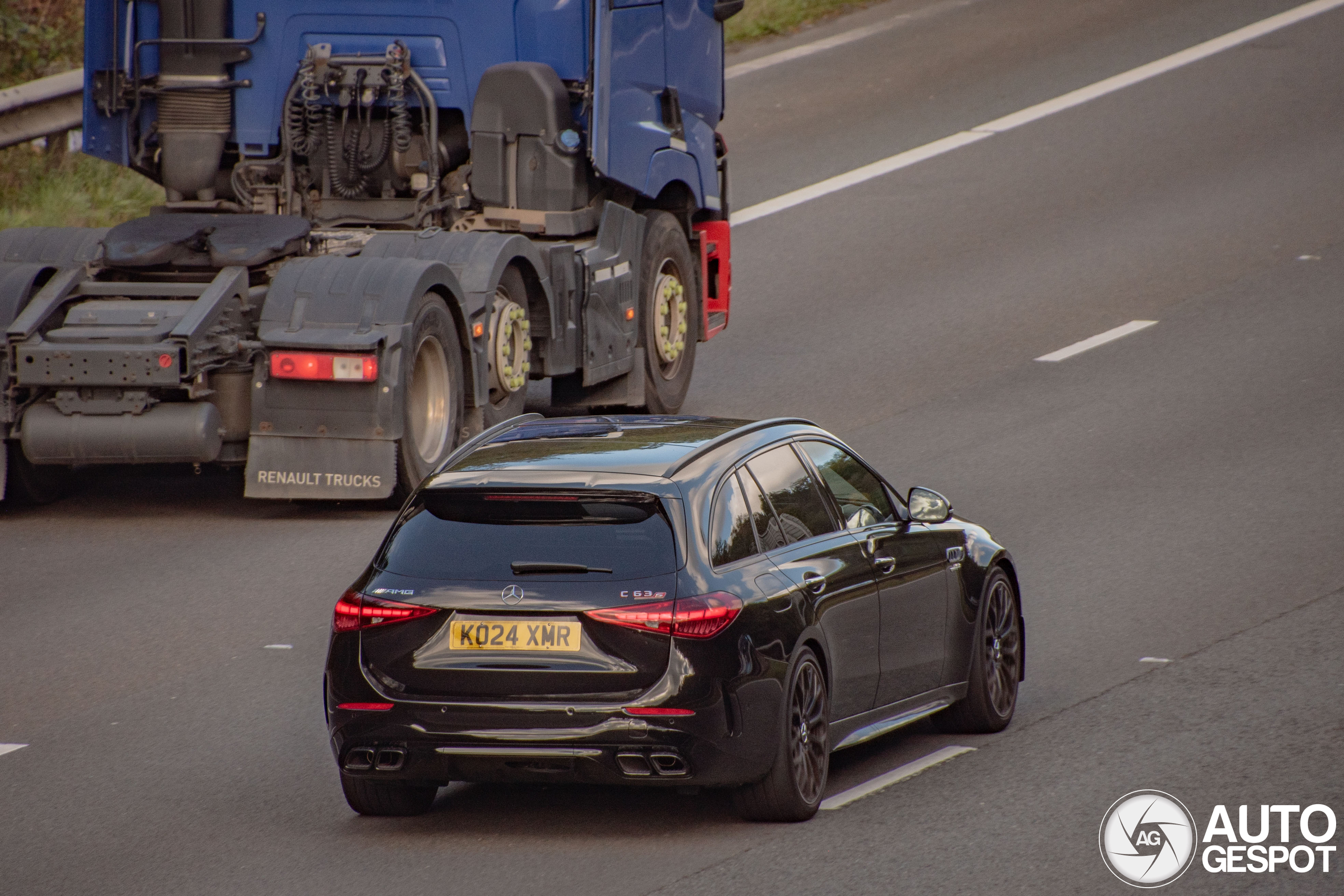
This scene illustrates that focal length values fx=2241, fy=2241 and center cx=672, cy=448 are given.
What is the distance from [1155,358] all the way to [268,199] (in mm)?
6787

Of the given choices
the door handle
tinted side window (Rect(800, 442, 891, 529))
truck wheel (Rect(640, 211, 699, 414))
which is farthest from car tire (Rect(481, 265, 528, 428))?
the door handle

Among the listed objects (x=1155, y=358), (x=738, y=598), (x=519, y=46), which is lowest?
(x=1155, y=358)

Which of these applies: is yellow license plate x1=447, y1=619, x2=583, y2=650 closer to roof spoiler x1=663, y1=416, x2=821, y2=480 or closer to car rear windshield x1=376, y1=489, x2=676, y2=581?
car rear windshield x1=376, y1=489, x2=676, y2=581

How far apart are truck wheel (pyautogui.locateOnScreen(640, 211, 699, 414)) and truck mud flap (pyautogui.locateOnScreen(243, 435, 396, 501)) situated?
3819 mm

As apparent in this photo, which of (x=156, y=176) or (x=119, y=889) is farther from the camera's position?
(x=156, y=176)

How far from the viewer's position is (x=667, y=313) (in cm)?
1697

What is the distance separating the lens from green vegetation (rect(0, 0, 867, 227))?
797 inches

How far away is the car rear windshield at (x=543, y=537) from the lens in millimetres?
7520

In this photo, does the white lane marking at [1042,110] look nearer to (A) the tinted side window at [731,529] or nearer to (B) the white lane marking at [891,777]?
(B) the white lane marking at [891,777]

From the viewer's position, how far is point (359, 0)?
1523 centimetres

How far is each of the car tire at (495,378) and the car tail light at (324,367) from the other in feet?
4.51

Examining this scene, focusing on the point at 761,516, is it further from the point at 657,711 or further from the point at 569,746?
the point at 569,746

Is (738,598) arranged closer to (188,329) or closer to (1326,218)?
(188,329)

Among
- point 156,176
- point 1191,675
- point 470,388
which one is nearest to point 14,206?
point 156,176
